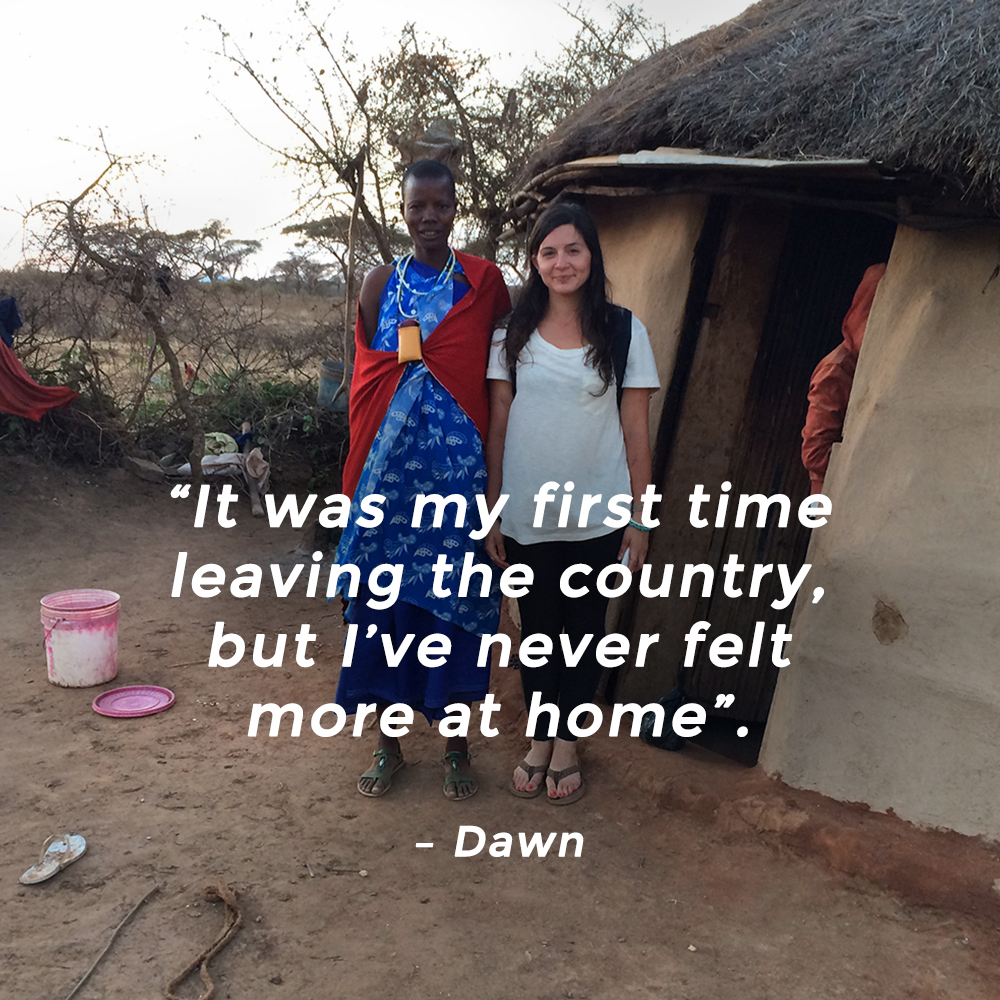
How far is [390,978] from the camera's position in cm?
211

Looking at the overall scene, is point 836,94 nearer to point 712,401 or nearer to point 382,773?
point 712,401

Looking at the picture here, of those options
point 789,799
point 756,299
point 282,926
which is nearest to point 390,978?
point 282,926

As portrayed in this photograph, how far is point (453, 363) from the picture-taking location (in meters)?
2.61

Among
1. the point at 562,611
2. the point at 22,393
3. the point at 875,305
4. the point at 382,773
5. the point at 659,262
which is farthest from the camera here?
the point at 22,393

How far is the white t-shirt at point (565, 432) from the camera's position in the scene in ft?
8.31

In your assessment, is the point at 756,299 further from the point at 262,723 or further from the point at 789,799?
the point at 262,723

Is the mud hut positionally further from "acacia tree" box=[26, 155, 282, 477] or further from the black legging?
"acacia tree" box=[26, 155, 282, 477]

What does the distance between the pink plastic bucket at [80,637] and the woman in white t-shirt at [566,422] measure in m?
2.11

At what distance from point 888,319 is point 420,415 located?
1.55 meters

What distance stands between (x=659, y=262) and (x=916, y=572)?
5.45 ft

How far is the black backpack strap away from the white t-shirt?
2 centimetres

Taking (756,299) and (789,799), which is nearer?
(789,799)

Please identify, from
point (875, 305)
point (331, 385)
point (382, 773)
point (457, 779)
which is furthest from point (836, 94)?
point (331, 385)

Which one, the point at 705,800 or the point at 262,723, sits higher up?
the point at 705,800
